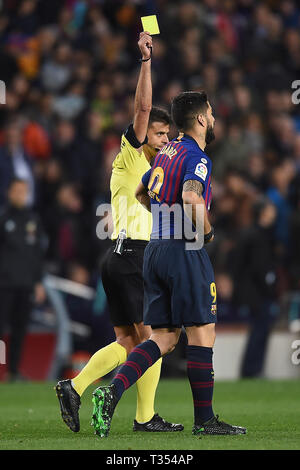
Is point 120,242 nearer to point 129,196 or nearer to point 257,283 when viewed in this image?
point 129,196

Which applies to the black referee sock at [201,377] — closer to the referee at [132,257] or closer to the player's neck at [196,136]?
the referee at [132,257]

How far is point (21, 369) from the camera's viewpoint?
14547 millimetres

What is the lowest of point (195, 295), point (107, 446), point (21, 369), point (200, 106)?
point (21, 369)

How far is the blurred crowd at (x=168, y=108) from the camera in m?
15.0

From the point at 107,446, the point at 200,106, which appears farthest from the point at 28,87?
the point at 107,446

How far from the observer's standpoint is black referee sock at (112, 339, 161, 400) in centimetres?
683

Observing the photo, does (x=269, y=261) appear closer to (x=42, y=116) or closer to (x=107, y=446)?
(x=42, y=116)

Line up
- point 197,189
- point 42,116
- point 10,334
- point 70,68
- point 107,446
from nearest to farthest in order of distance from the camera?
point 107,446 → point 197,189 → point 10,334 → point 42,116 → point 70,68

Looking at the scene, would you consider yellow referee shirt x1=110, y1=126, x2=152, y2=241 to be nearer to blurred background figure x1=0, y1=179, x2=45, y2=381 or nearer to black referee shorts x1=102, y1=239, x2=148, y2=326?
black referee shorts x1=102, y1=239, x2=148, y2=326

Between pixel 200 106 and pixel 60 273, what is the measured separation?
828 cm

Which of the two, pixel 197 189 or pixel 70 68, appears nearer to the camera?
pixel 197 189

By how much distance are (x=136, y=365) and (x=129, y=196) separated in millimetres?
1441

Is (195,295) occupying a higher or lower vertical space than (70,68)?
lower

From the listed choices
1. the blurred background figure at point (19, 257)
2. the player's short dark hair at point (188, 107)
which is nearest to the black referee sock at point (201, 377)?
the player's short dark hair at point (188, 107)
